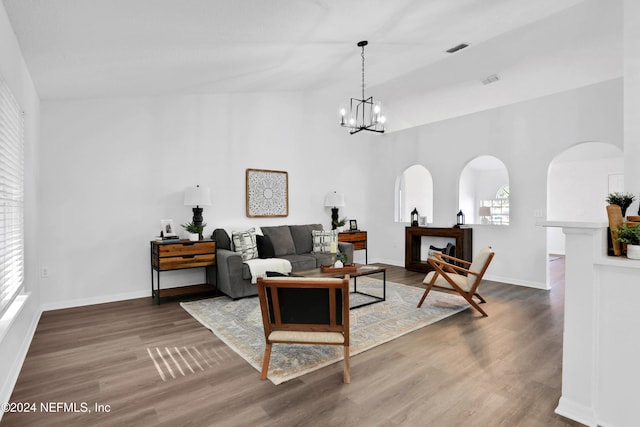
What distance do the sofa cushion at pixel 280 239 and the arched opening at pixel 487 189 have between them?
262 inches

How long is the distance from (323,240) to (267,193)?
127cm

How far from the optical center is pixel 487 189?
11023 mm

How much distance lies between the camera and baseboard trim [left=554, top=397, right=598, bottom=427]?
2.00m

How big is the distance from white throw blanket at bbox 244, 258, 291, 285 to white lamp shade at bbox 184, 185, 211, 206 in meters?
1.08

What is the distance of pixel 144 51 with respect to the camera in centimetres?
298

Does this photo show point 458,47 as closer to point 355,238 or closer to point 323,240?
point 323,240

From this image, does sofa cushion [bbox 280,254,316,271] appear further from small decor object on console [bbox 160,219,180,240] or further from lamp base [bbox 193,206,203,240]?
small decor object on console [bbox 160,219,180,240]

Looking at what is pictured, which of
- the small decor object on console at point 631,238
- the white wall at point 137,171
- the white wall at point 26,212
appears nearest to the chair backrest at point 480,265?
the small decor object on console at point 631,238

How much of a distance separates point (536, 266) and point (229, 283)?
182 inches

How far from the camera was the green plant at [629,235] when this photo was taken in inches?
76.4

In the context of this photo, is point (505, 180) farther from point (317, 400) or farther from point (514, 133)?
point (317, 400)

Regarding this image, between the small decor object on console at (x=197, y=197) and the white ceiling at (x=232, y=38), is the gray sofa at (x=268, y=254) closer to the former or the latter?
the small decor object on console at (x=197, y=197)

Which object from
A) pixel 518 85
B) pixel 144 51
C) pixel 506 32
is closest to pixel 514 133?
pixel 518 85

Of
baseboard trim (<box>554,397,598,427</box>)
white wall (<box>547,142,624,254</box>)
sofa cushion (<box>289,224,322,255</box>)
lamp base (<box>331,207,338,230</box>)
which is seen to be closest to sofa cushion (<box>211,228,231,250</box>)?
sofa cushion (<box>289,224,322,255</box>)
